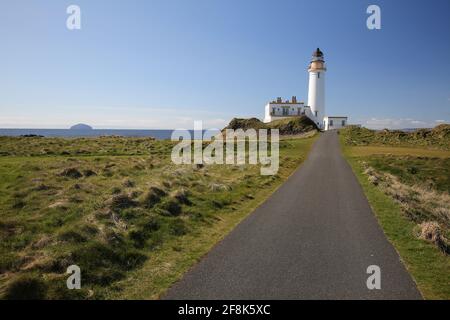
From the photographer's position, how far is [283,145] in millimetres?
50906

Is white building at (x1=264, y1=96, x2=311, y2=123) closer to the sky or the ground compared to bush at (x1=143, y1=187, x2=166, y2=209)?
closer to the sky

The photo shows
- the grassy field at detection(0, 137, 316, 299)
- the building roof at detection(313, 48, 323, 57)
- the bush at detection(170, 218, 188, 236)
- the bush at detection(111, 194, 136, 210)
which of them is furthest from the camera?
the building roof at detection(313, 48, 323, 57)

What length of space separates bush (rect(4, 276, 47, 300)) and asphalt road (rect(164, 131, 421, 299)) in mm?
3064

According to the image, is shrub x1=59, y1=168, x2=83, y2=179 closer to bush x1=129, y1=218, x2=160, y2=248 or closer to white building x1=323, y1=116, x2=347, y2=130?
bush x1=129, y1=218, x2=160, y2=248

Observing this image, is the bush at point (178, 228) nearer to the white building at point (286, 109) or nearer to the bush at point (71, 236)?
the bush at point (71, 236)

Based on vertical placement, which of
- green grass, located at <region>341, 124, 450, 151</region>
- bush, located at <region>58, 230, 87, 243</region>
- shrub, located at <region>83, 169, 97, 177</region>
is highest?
green grass, located at <region>341, 124, 450, 151</region>

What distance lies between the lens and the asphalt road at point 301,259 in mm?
8062

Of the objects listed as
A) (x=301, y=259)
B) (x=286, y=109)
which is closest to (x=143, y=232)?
(x=301, y=259)

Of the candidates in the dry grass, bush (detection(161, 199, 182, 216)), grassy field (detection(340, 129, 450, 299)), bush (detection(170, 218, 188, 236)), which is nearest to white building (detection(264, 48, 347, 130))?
grassy field (detection(340, 129, 450, 299))

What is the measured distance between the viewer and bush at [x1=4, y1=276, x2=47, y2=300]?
7.64 m

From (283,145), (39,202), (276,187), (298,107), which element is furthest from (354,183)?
(298,107)

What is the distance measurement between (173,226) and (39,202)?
7.47 m

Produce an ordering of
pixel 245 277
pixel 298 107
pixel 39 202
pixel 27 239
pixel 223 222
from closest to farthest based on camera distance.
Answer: pixel 245 277
pixel 27 239
pixel 223 222
pixel 39 202
pixel 298 107
